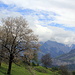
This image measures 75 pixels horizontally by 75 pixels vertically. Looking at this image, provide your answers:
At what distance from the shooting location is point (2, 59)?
113ft

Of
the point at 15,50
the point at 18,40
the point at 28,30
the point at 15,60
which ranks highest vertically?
the point at 28,30

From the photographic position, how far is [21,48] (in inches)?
1403

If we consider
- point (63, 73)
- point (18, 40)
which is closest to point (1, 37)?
point (18, 40)

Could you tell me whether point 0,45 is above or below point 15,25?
below

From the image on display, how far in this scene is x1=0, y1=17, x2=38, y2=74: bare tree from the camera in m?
34.6

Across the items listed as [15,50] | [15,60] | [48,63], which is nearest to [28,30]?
[15,50]

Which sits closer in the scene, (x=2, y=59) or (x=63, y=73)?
(x=2, y=59)

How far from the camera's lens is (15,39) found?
3519 centimetres

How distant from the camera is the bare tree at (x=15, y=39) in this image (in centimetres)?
3463

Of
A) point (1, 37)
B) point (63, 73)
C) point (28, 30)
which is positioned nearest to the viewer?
point (1, 37)

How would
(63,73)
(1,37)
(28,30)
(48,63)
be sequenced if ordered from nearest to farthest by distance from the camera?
(1,37), (28,30), (63,73), (48,63)

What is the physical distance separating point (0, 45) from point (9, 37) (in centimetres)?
316

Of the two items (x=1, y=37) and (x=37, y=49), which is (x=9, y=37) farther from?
(x=37, y=49)

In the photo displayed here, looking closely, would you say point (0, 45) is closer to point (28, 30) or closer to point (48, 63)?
point (28, 30)
